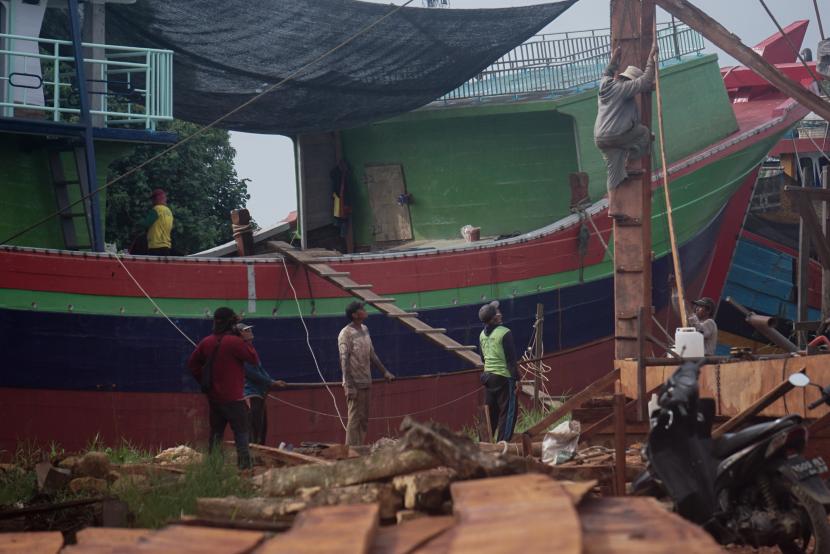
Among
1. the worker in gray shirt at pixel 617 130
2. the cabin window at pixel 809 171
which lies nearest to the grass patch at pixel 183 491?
the worker in gray shirt at pixel 617 130

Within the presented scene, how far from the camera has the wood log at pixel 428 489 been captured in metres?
5.71

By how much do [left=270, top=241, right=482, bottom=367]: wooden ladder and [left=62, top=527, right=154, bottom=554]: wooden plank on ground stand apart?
8907mm

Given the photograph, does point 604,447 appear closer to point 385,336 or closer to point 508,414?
point 508,414

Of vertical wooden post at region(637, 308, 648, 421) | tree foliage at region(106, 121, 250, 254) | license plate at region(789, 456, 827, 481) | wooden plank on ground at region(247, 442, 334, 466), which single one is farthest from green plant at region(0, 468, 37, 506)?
tree foliage at region(106, 121, 250, 254)

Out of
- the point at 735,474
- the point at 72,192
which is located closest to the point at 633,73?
the point at 735,474

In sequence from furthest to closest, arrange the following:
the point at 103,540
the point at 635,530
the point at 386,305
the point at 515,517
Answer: the point at 386,305 → the point at 103,540 → the point at 635,530 → the point at 515,517

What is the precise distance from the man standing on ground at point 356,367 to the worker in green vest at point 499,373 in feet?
3.29

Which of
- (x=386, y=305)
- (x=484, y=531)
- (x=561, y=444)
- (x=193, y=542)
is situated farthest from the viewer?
(x=386, y=305)

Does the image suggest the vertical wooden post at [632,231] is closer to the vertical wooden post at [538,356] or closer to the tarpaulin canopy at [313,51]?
the vertical wooden post at [538,356]

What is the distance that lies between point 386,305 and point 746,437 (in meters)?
8.63

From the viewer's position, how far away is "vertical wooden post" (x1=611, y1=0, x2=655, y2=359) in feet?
39.9

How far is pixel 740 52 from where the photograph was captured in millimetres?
12258

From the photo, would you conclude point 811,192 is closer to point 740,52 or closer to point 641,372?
point 740,52

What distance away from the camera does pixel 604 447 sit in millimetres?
9891
